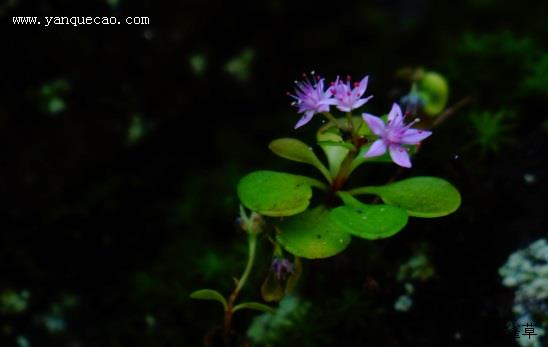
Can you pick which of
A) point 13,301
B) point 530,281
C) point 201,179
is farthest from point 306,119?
point 13,301

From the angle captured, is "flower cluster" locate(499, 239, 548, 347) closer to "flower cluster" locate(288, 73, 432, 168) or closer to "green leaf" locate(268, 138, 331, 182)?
"flower cluster" locate(288, 73, 432, 168)

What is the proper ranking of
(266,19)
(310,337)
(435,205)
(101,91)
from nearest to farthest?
(435,205), (310,337), (101,91), (266,19)

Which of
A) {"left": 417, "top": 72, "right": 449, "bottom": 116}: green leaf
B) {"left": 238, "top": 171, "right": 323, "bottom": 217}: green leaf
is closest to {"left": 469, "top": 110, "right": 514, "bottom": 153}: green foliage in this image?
{"left": 417, "top": 72, "right": 449, "bottom": 116}: green leaf

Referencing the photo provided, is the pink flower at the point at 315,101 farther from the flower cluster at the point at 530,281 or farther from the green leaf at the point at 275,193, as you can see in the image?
the flower cluster at the point at 530,281

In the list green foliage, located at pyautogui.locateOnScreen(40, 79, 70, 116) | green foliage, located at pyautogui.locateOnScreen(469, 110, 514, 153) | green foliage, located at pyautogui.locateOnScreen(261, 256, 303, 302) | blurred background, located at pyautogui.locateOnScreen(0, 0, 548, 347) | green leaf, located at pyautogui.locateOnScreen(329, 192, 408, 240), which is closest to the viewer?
green leaf, located at pyautogui.locateOnScreen(329, 192, 408, 240)

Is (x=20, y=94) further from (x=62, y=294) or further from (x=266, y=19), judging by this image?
(x=266, y=19)

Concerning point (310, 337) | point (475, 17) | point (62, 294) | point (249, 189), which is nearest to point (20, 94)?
point (62, 294)

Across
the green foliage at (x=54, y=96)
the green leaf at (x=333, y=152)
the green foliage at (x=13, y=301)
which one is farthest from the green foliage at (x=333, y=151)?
the green foliage at (x=13, y=301)
